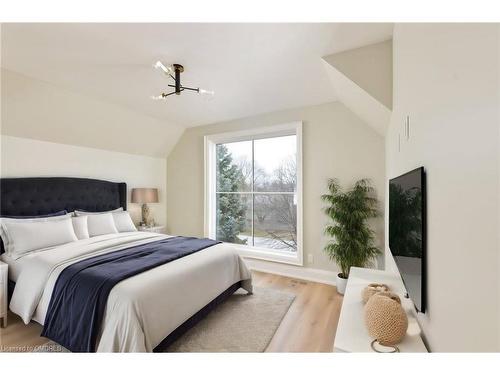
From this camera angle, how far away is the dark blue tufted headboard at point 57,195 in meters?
2.66

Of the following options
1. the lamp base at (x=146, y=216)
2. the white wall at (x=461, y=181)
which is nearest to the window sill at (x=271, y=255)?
the lamp base at (x=146, y=216)

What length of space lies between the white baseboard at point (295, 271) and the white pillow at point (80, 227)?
92.1 inches

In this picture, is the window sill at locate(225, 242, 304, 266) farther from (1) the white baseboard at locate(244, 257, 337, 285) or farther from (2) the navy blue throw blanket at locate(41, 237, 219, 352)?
(2) the navy blue throw blanket at locate(41, 237, 219, 352)

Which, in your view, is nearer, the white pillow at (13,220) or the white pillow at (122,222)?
the white pillow at (13,220)

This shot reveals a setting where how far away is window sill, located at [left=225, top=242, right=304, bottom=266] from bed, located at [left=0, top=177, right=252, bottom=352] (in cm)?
87

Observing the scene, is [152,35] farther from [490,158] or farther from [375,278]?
[375,278]

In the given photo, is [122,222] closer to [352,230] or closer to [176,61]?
[176,61]

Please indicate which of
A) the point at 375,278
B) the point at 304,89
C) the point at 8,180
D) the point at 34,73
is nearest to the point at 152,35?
the point at 34,73

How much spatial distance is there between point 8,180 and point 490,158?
396 centimetres

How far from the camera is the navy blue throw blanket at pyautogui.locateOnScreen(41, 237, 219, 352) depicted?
1.57 m

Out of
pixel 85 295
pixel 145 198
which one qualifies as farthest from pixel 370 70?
pixel 145 198

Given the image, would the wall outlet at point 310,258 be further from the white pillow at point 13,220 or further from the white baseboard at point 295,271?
the white pillow at point 13,220

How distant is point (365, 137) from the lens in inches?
116

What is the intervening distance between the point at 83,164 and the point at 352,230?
394cm
